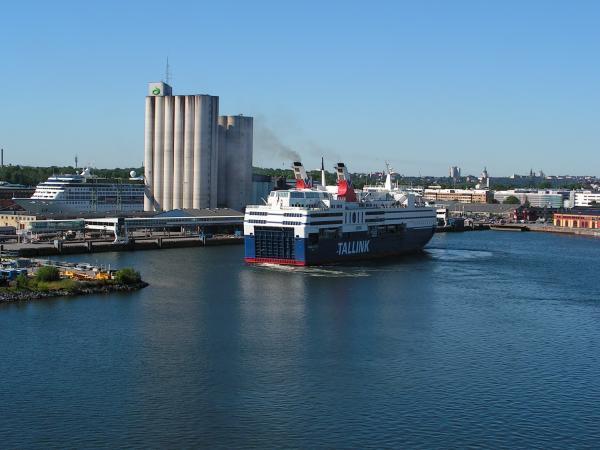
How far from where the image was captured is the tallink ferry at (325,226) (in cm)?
2625

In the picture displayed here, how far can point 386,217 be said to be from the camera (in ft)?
101

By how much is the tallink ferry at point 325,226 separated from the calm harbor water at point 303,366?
10.9ft

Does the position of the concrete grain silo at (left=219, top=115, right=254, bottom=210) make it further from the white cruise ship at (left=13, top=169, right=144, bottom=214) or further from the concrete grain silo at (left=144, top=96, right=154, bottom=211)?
the white cruise ship at (left=13, top=169, right=144, bottom=214)

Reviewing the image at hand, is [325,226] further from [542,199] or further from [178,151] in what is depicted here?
[542,199]

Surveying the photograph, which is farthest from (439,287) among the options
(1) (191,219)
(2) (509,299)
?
(1) (191,219)

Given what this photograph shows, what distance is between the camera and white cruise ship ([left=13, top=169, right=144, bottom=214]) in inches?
1756

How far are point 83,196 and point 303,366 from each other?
34.6 m

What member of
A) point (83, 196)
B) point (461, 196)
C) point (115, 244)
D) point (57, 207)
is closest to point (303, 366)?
point (115, 244)

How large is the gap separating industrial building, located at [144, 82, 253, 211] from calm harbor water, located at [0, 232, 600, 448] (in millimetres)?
18377

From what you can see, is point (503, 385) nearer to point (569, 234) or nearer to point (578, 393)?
point (578, 393)

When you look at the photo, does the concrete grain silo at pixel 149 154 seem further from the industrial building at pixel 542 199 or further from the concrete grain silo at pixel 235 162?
the industrial building at pixel 542 199

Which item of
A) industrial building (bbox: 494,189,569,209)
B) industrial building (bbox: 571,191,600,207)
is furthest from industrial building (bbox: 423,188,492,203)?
industrial building (bbox: 571,191,600,207)

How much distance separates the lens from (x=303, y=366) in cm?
1351

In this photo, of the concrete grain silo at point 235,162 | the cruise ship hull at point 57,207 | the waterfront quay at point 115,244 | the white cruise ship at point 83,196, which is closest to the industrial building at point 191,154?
the concrete grain silo at point 235,162
